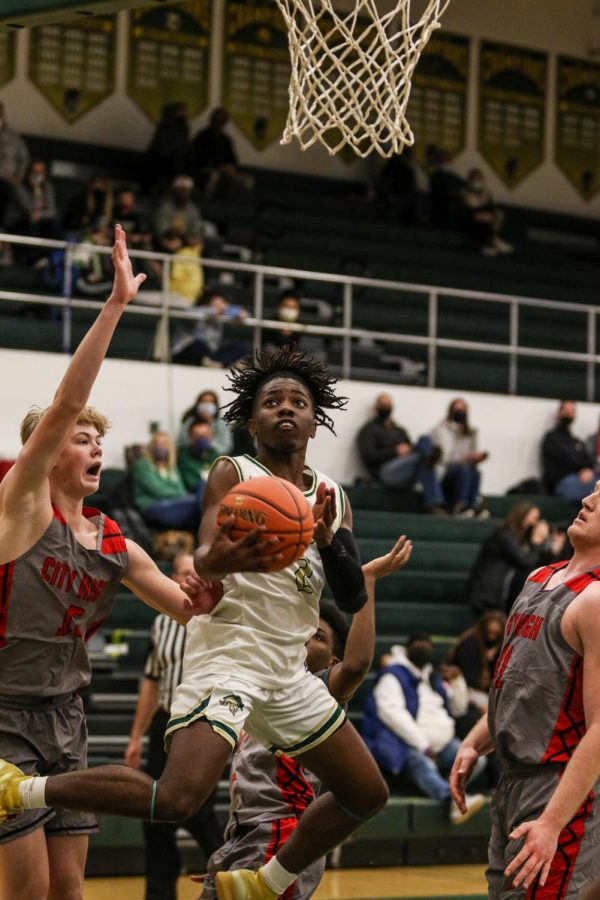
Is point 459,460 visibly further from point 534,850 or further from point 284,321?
point 534,850

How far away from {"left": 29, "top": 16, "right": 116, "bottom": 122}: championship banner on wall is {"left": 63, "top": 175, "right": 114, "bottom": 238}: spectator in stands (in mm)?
3099

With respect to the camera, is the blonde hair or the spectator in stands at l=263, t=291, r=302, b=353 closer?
the blonde hair

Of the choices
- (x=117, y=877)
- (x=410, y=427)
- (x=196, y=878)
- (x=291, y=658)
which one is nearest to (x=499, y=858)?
(x=291, y=658)

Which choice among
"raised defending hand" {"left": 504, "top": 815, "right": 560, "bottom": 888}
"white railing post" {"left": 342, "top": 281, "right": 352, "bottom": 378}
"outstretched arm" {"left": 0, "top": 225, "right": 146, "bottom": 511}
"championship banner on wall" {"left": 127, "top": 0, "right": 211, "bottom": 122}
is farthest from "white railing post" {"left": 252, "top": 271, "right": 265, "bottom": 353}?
"raised defending hand" {"left": 504, "top": 815, "right": 560, "bottom": 888}

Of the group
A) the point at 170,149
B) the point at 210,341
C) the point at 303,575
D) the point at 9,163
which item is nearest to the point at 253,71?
the point at 170,149

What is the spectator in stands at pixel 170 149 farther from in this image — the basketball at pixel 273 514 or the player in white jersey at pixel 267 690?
the basketball at pixel 273 514

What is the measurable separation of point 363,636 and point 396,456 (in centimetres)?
871

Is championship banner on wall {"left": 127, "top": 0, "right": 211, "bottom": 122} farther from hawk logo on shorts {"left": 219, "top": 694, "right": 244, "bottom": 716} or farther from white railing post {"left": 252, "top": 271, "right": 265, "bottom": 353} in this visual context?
→ hawk logo on shorts {"left": 219, "top": 694, "right": 244, "bottom": 716}

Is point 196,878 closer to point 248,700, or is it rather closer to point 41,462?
point 248,700

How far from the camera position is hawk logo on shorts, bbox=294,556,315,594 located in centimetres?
543

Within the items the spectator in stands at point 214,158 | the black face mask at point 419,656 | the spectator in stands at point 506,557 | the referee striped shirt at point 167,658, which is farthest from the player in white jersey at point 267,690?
the spectator in stands at point 214,158

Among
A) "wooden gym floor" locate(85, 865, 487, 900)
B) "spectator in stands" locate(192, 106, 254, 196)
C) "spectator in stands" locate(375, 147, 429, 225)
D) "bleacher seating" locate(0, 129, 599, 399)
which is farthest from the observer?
"spectator in stands" locate(375, 147, 429, 225)

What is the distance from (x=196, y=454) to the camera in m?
12.9

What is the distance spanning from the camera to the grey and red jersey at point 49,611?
526cm
